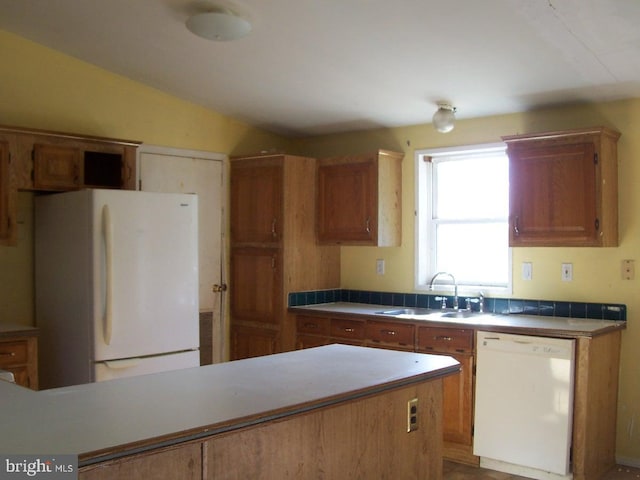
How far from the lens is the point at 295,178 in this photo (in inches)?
192

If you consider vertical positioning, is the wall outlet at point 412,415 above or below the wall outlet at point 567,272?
below

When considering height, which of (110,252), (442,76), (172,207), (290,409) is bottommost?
(290,409)

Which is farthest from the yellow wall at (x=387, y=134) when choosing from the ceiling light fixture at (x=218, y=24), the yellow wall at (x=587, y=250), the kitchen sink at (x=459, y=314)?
the ceiling light fixture at (x=218, y=24)

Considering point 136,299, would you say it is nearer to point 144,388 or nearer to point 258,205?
point 258,205

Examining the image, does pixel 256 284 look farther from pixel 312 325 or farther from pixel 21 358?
pixel 21 358

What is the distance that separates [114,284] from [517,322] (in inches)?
92.7

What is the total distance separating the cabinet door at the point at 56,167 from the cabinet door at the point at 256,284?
1.40 m

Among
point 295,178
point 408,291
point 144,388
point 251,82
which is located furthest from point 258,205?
point 144,388

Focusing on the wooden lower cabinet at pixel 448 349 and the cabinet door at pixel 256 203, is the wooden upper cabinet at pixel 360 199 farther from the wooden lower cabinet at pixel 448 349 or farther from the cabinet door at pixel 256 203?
the wooden lower cabinet at pixel 448 349

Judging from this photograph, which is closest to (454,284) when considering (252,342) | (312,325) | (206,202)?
(312,325)

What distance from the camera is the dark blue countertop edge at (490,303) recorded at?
396 cm

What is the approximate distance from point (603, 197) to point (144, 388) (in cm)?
290

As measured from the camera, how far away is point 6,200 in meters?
3.77

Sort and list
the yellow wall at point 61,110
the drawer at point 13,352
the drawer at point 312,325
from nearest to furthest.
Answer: the drawer at point 13,352
the yellow wall at point 61,110
the drawer at point 312,325
